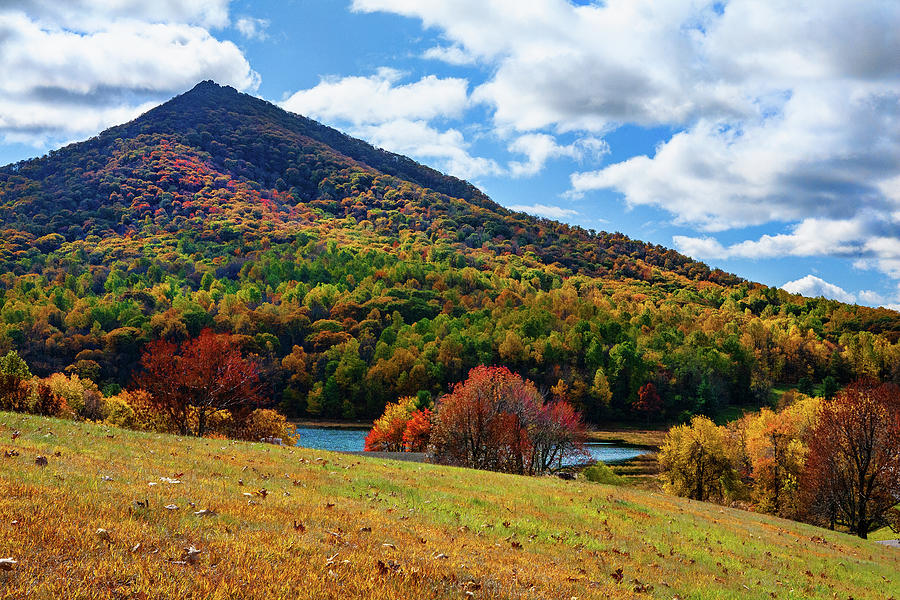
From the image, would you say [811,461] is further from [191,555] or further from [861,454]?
[191,555]

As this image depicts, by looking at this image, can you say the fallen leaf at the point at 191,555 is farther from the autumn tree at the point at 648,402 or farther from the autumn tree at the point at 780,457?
the autumn tree at the point at 648,402

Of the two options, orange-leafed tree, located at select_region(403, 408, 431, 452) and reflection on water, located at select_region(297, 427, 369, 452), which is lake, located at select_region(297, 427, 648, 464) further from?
orange-leafed tree, located at select_region(403, 408, 431, 452)

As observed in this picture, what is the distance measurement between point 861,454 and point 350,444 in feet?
273

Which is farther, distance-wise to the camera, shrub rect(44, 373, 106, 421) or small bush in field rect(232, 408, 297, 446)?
shrub rect(44, 373, 106, 421)

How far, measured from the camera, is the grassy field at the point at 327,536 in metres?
7.15

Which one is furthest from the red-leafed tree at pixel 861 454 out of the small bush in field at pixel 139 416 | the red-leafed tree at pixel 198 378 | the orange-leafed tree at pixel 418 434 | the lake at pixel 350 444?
the small bush in field at pixel 139 416

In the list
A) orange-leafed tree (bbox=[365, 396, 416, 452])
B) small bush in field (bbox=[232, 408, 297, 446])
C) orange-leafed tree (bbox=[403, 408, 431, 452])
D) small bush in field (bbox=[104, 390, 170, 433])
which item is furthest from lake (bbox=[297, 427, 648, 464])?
small bush in field (bbox=[104, 390, 170, 433])

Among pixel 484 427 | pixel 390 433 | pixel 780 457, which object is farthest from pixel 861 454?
pixel 390 433

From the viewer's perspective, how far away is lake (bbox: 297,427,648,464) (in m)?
99.2

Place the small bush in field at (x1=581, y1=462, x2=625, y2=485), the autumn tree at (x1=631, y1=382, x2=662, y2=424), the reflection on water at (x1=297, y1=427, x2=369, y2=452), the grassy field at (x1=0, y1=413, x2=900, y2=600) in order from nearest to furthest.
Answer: the grassy field at (x1=0, y1=413, x2=900, y2=600)
the small bush in field at (x1=581, y1=462, x2=625, y2=485)
the reflection on water at (x1=297, y1=427, x2=369, y2=452)
the autumn tree at (x1=631, y1=382, x2=662, y2=424)

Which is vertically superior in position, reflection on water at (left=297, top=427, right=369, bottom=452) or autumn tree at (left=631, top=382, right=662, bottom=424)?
autumn tree at (left=631, top=382, right=662, bottom=424)

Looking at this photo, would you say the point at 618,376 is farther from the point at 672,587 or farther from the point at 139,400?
the point at 672,587

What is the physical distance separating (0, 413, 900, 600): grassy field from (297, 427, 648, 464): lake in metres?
75.3

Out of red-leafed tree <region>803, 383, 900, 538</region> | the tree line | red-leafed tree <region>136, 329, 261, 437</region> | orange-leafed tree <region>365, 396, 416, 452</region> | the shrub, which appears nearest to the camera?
red-leafed tree <region>803, 383, 900, 538</region>
